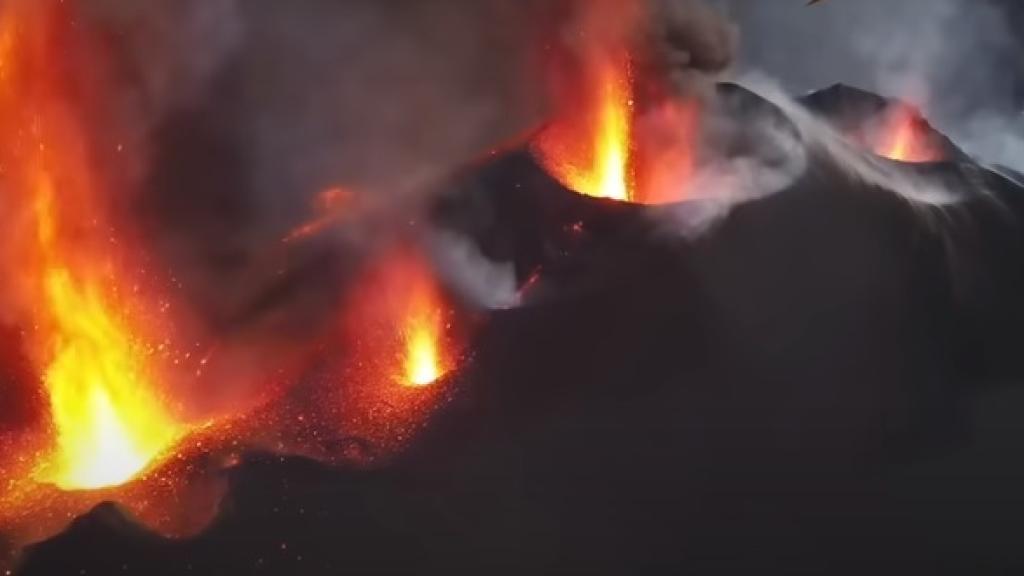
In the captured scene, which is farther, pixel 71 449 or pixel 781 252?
pixel 781 252

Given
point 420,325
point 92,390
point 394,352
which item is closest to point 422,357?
point 394,352

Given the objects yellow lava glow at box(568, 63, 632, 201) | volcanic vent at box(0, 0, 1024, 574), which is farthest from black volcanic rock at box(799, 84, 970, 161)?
yellow lava glow at box(568, 63, 632, 201)

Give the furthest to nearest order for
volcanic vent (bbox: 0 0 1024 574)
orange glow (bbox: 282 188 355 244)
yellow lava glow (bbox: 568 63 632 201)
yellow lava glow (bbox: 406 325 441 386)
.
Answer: yellow lava glow (bbox: 568 63 632 201) < orange glow (bbox: 282 188 355 244) < yellow lava glow (bbox: 406 325 441 386) < volcanic vent (bbox: 0 0 1024 574)

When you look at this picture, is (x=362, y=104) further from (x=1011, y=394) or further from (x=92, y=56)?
(x=1011, y=394)

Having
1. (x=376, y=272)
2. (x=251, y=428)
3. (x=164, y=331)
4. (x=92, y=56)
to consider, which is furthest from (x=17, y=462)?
(x=92, y=56)

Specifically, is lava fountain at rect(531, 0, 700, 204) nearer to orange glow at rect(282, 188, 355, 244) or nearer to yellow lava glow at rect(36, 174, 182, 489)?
orange glow at rect(282, 188, 355, 244)

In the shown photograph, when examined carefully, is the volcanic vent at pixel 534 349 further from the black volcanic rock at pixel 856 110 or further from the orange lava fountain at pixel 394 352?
the black volcanic rock at pixel 856 110
